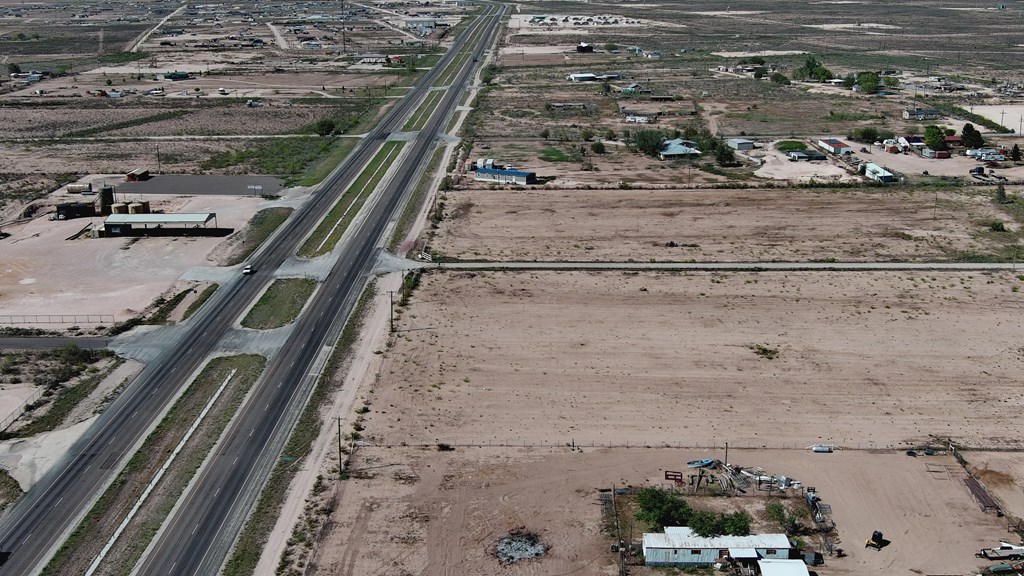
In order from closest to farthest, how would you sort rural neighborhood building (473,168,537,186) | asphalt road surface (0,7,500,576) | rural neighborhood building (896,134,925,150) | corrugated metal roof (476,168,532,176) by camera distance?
1. asphalt road surface (0,7,500,576)
2. rural neighborhood building (473,168,537,186)
3. corrugated metal roof (476,168,532,176)
4. rural neighborhood building (896,134,925,150)

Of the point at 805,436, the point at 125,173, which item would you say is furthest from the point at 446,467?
the point at 125,173

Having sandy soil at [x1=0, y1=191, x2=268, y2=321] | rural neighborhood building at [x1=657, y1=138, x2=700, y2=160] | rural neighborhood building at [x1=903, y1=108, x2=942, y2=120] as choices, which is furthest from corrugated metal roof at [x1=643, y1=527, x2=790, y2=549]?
rural neighborhood building at [x1=903, y1=108, x2=942, y2=120]

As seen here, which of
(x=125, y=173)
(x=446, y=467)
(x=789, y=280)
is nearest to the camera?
(x=446, y=467)

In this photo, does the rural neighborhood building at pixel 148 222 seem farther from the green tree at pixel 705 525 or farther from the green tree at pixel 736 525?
the green tree at pixel 736 525

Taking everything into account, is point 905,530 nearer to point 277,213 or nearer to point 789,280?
point 789,280

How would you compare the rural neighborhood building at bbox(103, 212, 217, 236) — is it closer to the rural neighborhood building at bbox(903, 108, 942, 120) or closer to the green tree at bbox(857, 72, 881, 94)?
the rural neighborhood building at bbox(903, 108, 942, 120)

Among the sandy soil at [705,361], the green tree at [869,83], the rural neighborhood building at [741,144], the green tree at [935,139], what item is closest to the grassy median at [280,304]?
the sandy soil at [705,361]
